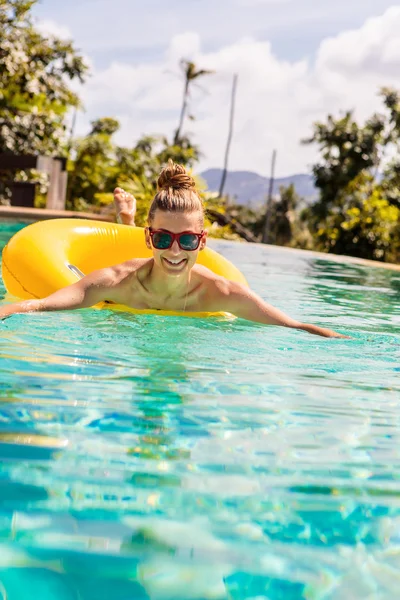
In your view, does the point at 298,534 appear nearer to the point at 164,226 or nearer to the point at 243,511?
the point at 243,511

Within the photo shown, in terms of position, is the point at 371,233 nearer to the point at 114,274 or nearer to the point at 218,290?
the point at 218,290

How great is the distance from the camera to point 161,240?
3422mm

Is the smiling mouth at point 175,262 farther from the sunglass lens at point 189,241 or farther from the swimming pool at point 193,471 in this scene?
the swimming pool at point 193,471

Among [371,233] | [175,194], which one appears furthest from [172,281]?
[371,233]

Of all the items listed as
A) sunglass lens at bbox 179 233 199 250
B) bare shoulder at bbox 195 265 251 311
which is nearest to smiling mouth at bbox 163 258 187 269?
sunglass lens at bbox 179 233 199 250

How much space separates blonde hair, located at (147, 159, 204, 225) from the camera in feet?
11.2

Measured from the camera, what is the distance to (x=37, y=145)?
20.2m

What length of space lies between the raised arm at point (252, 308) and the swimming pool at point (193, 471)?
27 cm

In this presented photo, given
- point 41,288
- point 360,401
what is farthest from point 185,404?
point 41,288

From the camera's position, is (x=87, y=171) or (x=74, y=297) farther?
(x=87, y=171)

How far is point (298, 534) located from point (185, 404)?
86cm

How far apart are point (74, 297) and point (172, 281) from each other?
1.72ft

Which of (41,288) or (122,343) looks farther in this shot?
(41,288)

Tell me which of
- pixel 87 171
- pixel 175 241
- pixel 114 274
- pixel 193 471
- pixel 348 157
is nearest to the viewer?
pixel 193 471
